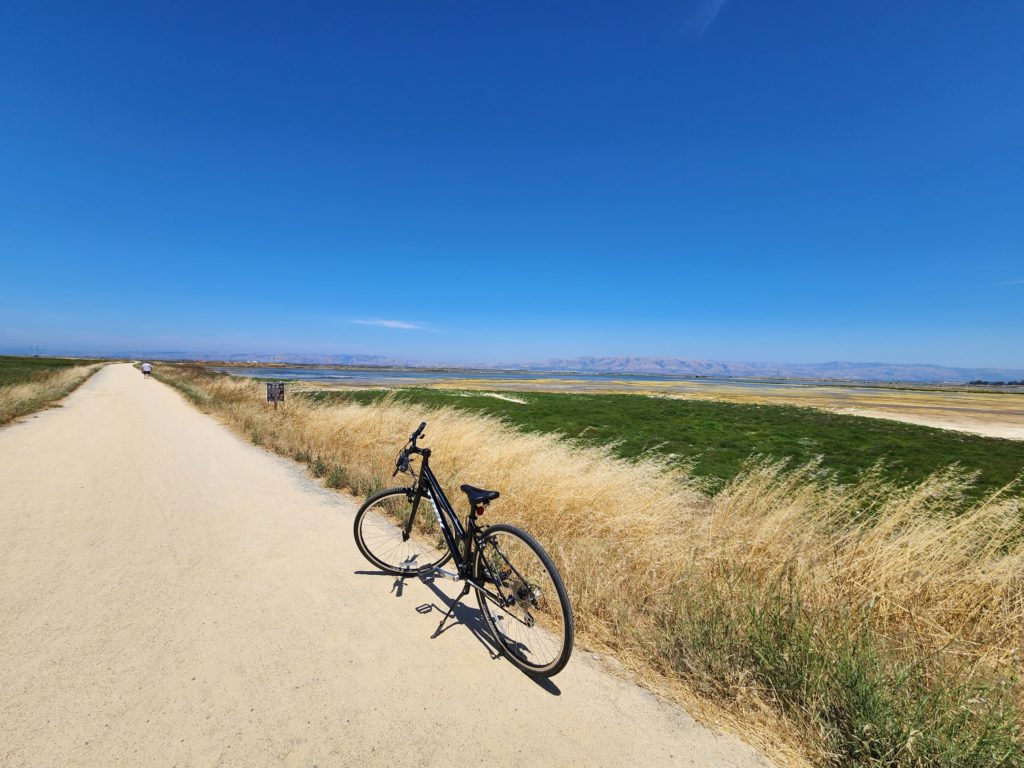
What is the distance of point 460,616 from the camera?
14.4 ft

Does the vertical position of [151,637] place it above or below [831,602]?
below

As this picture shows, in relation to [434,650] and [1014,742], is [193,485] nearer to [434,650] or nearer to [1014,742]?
[434,650]

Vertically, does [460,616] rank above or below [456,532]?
below

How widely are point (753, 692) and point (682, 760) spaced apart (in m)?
0.83

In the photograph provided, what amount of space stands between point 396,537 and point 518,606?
8.98 ft

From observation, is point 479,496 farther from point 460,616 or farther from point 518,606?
point 460,616

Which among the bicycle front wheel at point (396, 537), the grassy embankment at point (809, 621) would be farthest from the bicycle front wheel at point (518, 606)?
the bicycle front wheel at point (396, 537)

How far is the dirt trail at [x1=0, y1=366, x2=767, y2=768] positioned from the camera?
2783 mm

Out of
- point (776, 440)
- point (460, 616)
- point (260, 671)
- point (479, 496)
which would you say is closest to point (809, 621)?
point (479, 496)

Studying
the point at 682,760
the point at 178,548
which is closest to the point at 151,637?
the point at 178,548

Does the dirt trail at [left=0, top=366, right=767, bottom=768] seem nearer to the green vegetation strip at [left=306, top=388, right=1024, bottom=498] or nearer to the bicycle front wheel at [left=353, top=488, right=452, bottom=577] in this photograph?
the bicycle front wheel at [left=353, top=488, right=452, bottom=577]

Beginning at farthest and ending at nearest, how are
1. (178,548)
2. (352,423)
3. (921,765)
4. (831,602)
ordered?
(352,423) → (178,548) → (831,602) → (921,765)

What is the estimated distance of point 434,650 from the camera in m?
3.79

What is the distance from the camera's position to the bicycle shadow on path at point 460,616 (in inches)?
138
